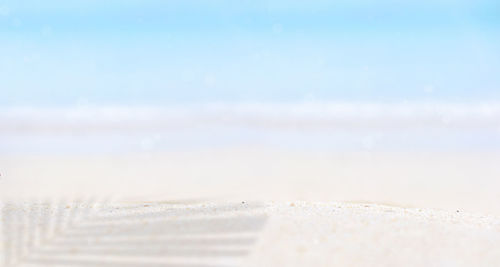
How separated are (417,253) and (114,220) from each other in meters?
1.32

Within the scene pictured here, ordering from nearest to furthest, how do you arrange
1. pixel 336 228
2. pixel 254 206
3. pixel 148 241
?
pixel 148 241 → pixel 336 228 → pixel 254 206

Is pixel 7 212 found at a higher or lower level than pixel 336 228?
higher

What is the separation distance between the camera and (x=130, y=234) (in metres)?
2.12

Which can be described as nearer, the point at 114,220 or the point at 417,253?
the point at 417,253

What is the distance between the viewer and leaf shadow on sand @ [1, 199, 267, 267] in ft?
6.24

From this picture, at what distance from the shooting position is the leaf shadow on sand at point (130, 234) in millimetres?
1901

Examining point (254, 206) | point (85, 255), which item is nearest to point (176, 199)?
point (254, 206)

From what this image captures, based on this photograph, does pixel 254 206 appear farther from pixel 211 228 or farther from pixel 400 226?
pixel 400 226

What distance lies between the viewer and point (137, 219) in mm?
2379

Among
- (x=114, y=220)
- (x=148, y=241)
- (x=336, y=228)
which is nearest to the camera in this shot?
(x=148, y=241)

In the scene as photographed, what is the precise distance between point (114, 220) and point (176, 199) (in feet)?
2.02

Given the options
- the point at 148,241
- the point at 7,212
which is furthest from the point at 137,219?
the point at 7,212

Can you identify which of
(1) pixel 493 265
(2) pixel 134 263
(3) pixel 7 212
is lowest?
(1) pixel 493 265

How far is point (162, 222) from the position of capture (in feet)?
7.54
